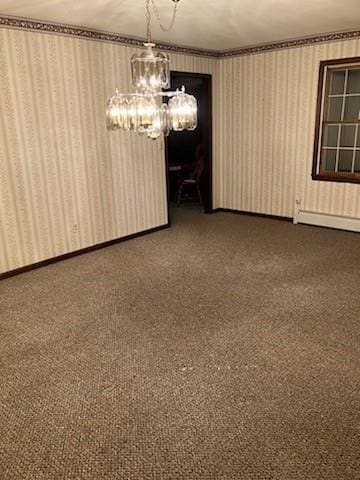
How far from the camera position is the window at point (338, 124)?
4996mm

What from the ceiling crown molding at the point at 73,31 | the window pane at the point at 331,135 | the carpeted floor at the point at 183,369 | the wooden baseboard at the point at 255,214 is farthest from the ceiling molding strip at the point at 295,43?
the carpeted floor at the point at 183,369

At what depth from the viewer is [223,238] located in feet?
16.5

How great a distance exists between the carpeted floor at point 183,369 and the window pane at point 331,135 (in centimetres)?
183

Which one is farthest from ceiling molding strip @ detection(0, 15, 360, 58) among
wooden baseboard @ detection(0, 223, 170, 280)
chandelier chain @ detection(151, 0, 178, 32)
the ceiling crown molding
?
wooden baseboard @ detection(0, 223, 170, 280)

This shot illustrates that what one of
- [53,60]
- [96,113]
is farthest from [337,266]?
[53,60]

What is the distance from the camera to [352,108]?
16.7ft

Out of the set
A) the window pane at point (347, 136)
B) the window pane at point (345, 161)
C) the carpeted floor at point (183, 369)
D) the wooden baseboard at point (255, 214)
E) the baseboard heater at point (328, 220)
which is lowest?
the carpeted floor at point (183, 369)

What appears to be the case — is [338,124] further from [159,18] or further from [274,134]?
[159,18]

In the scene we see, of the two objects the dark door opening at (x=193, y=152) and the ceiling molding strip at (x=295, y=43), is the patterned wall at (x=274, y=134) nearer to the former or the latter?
the ceiling molding strip at (x=295, y=43)

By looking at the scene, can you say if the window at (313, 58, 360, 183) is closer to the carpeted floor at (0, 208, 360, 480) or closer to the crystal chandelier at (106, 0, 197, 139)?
the carpeted floor at (0, 208, 360, 480)

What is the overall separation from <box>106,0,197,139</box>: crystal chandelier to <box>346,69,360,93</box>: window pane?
3069 millimetres

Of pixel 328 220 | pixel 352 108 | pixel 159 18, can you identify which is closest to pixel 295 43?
pixel 352 108

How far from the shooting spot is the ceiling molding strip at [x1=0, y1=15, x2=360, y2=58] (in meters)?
3.68

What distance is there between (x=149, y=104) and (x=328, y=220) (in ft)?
11.3
